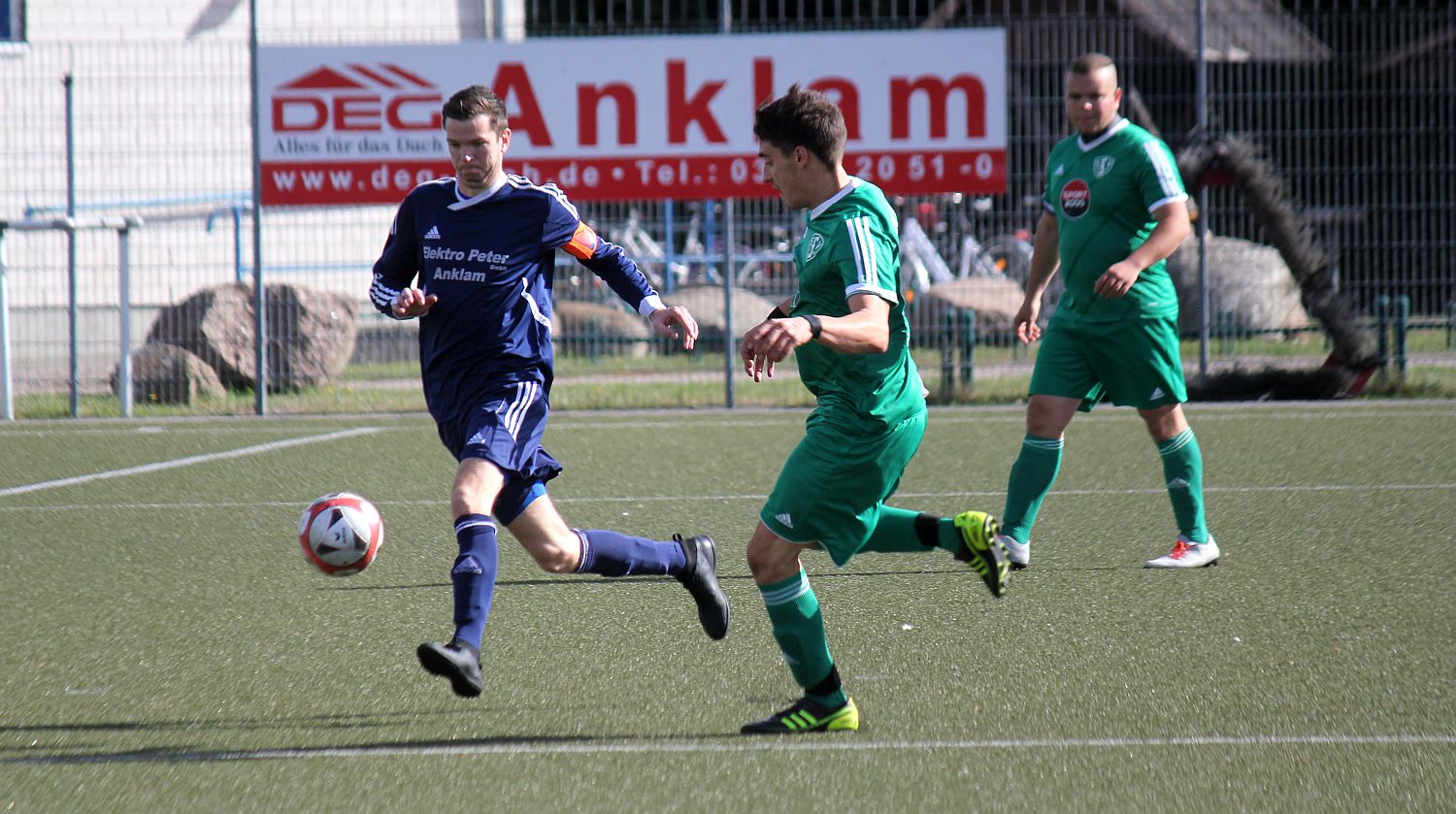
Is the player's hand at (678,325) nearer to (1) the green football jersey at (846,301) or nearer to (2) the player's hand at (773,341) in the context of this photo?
(1) the green football jersey at (846,301)

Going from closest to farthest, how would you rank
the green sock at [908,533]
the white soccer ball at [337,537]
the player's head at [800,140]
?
the player's head at [800,140], the green sock at [908,533], the white soccer ball at [337,537]

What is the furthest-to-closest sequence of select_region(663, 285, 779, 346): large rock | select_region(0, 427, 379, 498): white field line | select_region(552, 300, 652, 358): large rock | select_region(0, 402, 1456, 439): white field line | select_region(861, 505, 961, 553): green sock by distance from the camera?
1. select_region(663, 285, 779, 346): large rock
2. select_region(552, 300, 652, 358): large rock
3. select_region(0, 402, 1456, 439): white field line
4. select_region(0, 427, 379, 498): white field line
5. select_region(861, 505, 961, 553): green sock

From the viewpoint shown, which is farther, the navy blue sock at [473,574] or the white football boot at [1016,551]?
the white football boot at [1016,551]

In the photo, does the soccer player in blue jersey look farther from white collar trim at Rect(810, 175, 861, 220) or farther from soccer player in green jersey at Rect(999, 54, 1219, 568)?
soccer player in green jersey at Rect(999, 54, 1219, 568)

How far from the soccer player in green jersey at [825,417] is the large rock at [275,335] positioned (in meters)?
11.0

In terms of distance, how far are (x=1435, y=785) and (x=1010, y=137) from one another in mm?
11057

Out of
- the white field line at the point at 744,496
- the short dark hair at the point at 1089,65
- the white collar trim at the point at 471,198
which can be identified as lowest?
the white field line at the point at 744,496

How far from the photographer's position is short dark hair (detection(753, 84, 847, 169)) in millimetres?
3873

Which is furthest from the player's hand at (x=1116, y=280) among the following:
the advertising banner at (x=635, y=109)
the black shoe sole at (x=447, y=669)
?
the advertising banner at (x=635, y=109)

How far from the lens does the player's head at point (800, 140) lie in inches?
153

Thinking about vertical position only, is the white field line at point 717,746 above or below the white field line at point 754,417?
below

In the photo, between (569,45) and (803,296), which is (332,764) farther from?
(569,45)

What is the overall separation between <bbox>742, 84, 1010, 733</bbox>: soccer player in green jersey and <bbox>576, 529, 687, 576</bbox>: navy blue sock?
1.03 metres

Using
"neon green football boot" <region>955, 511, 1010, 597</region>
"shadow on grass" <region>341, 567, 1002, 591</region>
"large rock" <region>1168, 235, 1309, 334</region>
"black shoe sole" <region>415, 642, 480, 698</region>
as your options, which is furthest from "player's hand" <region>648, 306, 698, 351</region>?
"large rock" <region>1168, 235, 1309, 334</region>
